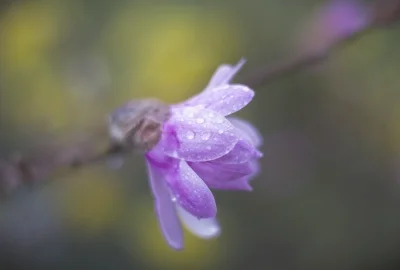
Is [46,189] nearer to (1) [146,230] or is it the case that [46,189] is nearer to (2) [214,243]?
(1) [146,230]

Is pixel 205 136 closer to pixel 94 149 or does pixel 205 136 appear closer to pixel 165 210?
pixel 165 210

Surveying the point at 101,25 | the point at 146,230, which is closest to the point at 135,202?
the point at 146,230

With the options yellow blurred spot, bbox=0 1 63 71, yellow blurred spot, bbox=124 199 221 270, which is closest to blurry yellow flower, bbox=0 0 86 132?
yellow blurred spot, bbox=0 1 63 71

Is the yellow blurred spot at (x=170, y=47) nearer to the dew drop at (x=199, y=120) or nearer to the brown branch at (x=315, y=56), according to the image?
the brown branch at (x=315, y=56)

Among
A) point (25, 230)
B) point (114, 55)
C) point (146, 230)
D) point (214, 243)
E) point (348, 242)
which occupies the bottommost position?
point (348, 242)

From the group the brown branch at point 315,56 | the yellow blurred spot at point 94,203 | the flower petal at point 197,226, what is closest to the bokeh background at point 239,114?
the yellow blurred spot at point 94,203

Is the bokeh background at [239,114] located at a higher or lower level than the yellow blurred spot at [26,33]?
lower

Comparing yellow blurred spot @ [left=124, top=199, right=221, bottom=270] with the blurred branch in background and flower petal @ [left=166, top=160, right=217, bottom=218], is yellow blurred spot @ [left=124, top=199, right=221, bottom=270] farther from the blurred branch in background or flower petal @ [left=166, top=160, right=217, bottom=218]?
flower petal @ [left=166, top=160, right=217, bottom=218]
